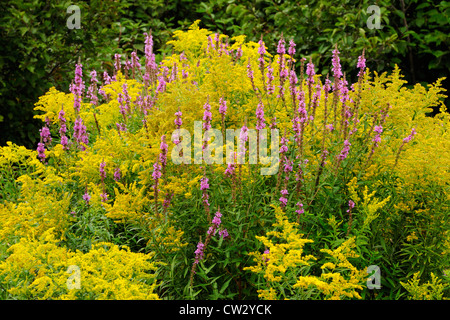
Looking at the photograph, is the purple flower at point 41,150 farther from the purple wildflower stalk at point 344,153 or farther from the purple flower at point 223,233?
the purple wildflower stalk at point 344,153

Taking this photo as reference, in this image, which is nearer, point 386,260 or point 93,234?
point 386,260

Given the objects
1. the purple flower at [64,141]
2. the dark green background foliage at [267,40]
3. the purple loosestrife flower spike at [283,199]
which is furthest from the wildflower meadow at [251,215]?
the dark green background foliage at [267,40]

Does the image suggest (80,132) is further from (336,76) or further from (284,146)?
(336,76)

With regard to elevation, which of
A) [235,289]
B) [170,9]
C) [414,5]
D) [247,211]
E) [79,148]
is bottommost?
[235,289]

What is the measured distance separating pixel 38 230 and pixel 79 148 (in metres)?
1.26

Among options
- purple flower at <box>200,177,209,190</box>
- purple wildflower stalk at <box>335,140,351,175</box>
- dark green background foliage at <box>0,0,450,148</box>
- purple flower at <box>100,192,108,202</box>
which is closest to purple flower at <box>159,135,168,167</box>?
purple flower at <box>200,177,209,190</box>

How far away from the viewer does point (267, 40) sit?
752 centimetres

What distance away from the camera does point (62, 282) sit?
2.73 meters

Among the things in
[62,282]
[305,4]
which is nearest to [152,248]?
[62,282]

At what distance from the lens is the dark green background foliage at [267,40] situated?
6.10 m

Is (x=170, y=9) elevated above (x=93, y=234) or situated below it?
above

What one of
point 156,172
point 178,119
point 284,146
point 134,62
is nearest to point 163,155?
point 156,172

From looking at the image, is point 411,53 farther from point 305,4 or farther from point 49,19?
point 49,19

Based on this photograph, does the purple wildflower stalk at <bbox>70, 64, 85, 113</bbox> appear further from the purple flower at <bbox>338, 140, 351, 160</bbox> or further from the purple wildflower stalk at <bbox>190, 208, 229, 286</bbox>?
the purple flower at <bbox>338, 140, 351, 160</bbox>
